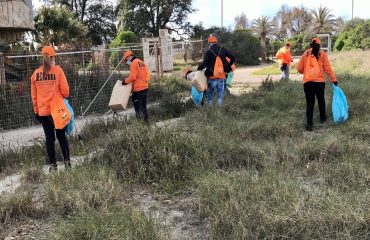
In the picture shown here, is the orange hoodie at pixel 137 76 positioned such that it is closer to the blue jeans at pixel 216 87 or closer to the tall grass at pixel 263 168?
the tall grass at pixel 263 168

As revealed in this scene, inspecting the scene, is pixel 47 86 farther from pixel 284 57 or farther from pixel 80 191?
pixel 284 57

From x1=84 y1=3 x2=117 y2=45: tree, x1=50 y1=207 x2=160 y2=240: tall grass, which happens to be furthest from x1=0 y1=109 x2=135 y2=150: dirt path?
x1=84 y1=3 x2=117 y2=45: tree

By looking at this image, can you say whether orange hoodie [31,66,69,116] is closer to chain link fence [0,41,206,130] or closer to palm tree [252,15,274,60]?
chain link fence [0,41,206,130]

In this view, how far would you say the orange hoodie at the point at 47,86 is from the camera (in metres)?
5.84

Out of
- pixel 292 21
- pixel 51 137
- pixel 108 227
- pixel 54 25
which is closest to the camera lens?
pixel 108 227

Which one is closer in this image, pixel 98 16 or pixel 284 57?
pixel 284 57

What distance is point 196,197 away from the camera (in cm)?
455

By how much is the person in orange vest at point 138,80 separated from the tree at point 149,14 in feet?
108

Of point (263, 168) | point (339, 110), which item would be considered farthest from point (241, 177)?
point (339, 110)

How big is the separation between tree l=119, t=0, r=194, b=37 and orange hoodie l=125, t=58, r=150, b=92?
1300 inches

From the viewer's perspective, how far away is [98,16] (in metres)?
46.2

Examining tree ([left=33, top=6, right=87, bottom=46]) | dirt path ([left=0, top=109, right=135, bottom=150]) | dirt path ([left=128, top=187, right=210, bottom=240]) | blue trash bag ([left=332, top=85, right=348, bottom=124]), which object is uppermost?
tree ([left=33, top=6, right=87, bottom=46])

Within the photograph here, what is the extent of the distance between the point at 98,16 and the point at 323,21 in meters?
A: 33.2

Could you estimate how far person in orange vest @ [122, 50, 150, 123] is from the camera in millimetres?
8562
